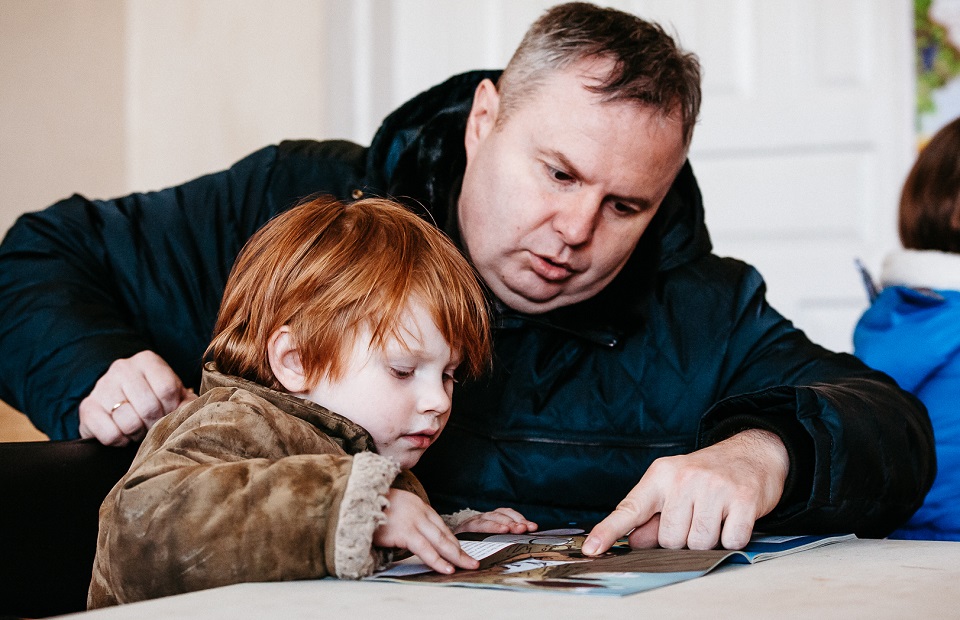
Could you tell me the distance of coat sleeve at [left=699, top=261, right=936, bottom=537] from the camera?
1.08 m

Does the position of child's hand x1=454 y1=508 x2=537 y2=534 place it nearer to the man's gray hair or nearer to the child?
the child

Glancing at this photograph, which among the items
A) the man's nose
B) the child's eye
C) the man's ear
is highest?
the man's ear

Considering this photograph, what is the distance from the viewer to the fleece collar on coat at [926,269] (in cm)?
195

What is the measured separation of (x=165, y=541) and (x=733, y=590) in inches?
17.3

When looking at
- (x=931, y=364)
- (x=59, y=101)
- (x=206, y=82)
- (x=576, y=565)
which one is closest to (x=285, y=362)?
(x=576, y=565)

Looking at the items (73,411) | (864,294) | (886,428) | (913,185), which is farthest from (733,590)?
(864,294)

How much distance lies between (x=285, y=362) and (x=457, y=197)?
56cm

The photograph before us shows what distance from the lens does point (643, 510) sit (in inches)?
38.0

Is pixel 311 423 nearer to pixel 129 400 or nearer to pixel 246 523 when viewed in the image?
pixel 246 523

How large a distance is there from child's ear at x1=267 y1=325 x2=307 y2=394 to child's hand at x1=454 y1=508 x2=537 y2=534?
26cm

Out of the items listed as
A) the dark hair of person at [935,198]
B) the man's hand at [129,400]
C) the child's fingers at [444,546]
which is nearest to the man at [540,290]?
the man's hand at [129,400]

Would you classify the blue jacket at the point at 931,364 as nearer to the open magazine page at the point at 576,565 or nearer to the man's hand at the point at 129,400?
the open magazine page at the point at 576,565

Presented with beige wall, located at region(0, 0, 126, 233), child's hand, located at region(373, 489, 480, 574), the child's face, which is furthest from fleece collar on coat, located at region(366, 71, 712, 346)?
beige wall, located at region(0, 0, 126, 233)

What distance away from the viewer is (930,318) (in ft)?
6.23
